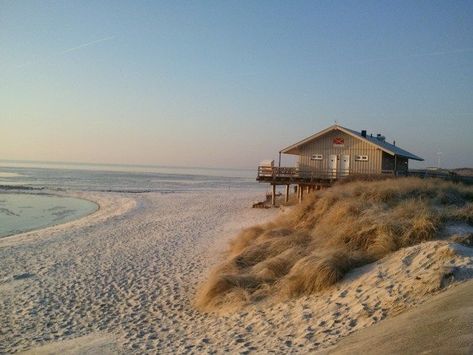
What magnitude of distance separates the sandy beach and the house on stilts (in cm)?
1329

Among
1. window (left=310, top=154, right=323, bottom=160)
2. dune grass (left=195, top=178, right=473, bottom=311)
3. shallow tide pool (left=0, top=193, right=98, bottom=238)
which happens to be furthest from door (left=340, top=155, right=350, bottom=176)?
shallow tide pool (left=0, top=193, right=98, bottom=238)

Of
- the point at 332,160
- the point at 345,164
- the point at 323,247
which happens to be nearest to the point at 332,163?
the point at 332,160

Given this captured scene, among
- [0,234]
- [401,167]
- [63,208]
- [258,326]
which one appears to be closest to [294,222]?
[258,326]

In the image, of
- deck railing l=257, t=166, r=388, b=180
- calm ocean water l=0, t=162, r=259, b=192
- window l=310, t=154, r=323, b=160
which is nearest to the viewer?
deck railing l=257, t=166, r=388, b=180

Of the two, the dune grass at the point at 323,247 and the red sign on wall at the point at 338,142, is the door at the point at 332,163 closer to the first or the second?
the red sign on wall at the point at 338,142

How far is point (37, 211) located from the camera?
31156 mm

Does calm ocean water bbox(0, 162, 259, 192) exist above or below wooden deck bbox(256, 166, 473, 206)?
below

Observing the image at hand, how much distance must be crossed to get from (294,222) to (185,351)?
9776mm

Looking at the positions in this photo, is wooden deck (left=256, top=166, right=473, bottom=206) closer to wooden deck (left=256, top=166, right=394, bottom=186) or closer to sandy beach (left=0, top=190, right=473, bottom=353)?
wooden deck (left=256, top=166, right=394, bottom=186)

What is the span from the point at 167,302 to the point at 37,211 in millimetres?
24799

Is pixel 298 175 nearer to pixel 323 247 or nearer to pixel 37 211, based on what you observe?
pixel 323 247

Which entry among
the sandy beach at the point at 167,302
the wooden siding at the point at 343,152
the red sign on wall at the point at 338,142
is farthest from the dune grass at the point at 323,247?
the red sign on wall at the point at 338,142

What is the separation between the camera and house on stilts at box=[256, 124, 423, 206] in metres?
27.0

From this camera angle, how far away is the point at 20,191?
47500 millimetres
